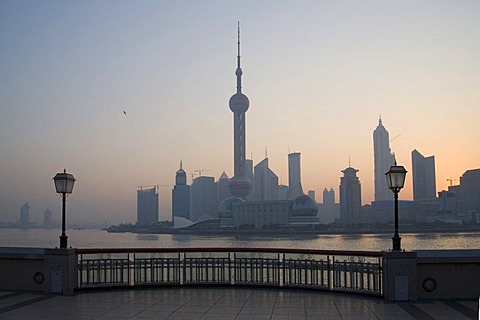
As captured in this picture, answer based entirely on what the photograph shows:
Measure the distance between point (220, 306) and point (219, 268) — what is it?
3.47 metres

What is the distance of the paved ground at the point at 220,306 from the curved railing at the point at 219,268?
543 mm

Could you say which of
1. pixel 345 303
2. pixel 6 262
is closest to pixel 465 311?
pixel 345 303

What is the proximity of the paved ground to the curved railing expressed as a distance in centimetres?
54

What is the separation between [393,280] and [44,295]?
911 centimetres

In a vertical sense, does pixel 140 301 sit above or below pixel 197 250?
below

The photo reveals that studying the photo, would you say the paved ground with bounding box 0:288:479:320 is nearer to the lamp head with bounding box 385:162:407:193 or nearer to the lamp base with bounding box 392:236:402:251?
the lamp base with bounding box 392:236:402:251

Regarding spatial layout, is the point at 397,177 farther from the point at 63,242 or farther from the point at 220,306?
the point at 63,242

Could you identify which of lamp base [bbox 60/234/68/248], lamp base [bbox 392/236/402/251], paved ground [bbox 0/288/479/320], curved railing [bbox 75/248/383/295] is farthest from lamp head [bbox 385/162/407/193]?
lamp base [bbox 60/234/68/248]

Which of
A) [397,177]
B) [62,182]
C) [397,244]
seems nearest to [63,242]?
[62,182]

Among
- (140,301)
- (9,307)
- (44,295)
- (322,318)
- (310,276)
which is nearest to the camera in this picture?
(322,318)

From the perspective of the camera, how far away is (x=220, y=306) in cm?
1367

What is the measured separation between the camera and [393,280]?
46.9 feet

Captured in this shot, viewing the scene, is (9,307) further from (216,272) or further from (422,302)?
(422,302)

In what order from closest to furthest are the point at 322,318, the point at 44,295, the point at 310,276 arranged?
the point at 322,318 < the point at 44,295 < the point at 310,276
